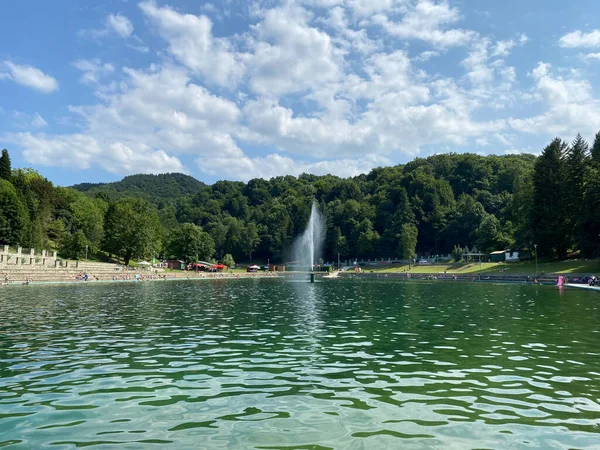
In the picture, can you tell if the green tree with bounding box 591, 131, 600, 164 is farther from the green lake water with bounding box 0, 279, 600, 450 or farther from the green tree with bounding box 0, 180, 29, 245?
the green tree with bounding box 0, 180, 29, 245

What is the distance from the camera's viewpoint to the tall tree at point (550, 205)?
75.7 metres

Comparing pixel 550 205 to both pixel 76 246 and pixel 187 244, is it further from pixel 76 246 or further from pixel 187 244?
pixel 76 246

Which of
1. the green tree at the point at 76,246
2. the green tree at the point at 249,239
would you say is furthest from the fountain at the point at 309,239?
the green tree at the point at 76,246

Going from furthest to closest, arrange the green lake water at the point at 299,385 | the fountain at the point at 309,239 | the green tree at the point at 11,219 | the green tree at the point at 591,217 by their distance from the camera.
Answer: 1. the fountain at the point at 309,239
2. the green tree at the point at 11,219
3. the green tree at the point at 591,217
4. the green lake water at the point at 299,385

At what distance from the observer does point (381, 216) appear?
15900 cm

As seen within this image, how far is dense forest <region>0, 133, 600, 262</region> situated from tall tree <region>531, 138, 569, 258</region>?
17 centimetres

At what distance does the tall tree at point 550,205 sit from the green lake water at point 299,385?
6271 centimetres

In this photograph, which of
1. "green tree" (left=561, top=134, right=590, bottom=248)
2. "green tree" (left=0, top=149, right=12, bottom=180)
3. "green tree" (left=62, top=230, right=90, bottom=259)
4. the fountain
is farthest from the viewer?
the fountain

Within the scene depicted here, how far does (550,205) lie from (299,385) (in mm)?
Result: 80538

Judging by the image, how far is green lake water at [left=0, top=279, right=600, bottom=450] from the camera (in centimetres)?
742

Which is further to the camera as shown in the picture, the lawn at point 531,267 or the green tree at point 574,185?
the green tree at point 574,185

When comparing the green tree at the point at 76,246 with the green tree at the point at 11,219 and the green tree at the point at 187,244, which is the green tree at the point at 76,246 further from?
A: the green tree at the point at 187,244

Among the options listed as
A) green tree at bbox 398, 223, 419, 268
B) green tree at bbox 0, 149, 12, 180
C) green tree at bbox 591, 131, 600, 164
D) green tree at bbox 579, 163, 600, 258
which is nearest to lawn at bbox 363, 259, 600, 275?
green tree at bbox 579, 163, 600, 258

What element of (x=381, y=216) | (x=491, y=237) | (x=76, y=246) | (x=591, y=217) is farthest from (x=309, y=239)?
(x=591, y=217)
